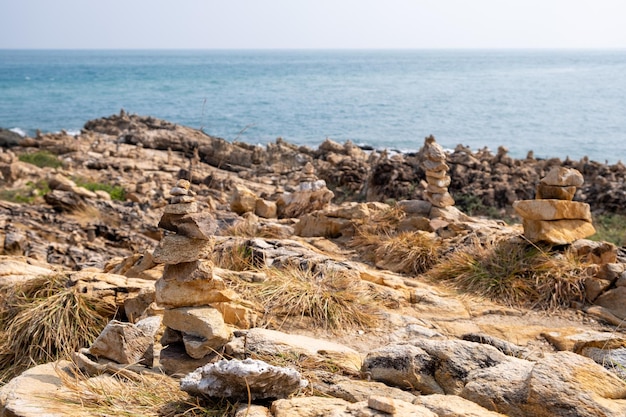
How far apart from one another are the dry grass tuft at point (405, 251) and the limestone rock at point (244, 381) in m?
4.96

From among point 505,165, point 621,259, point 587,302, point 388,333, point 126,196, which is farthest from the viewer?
point 505,165

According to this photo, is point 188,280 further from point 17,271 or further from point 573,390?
point 17,271

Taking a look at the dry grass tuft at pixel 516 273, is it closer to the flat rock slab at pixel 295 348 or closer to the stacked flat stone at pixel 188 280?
the flat rock slab at pixel 295 348

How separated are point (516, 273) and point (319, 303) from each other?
2934 millimetres

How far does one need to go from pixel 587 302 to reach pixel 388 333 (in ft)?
9.25

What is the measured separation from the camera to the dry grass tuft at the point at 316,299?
6250 millimetres

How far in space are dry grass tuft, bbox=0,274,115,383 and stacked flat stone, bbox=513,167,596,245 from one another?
208 inches

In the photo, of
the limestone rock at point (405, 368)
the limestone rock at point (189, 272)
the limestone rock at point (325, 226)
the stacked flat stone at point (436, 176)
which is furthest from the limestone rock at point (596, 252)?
the limestone rock at point (189, 272)

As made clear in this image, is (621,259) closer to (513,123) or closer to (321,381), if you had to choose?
(321,381)

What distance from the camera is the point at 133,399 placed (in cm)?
407

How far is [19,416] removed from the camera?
373 cm

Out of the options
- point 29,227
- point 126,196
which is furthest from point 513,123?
point 29,227

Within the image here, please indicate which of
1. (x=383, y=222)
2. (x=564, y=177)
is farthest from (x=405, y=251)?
(x=564, y=177)

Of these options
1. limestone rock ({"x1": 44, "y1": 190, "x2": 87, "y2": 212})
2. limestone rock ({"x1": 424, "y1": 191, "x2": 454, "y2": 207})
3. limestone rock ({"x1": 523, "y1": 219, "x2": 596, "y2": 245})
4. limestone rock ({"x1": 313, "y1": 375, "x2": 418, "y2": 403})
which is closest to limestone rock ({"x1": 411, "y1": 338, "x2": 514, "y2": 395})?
limestone rock ({"x1": 313, "y1": 375, "x2": 418, "y2": 403})
